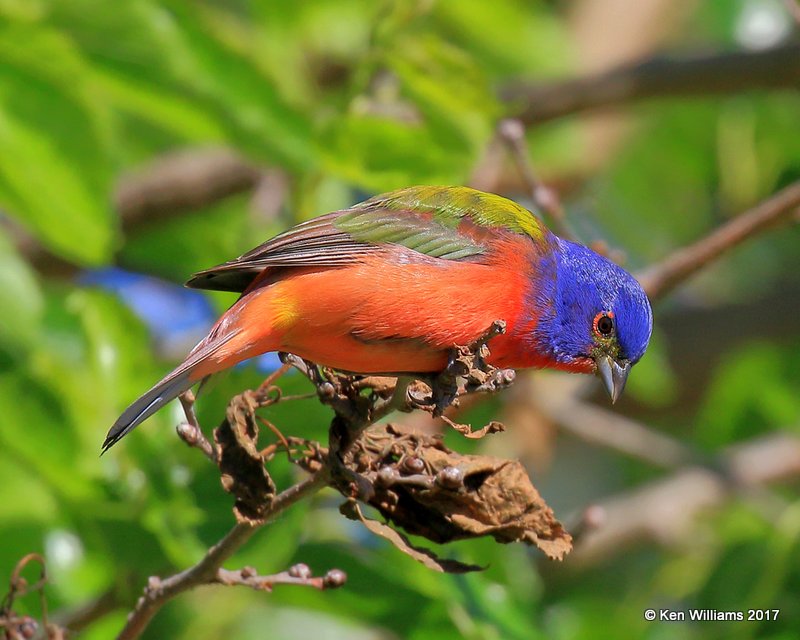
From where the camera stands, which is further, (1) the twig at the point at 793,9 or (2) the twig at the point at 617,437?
(2) the twig at the point at 617,437

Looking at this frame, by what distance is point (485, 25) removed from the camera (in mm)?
6812

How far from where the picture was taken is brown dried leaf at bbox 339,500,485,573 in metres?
2.79

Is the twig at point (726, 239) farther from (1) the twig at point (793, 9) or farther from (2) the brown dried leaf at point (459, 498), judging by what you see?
Result: (2) the brown dried leaf at point (459, 498)

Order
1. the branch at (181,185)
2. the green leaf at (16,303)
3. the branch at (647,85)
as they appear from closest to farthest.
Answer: the green leaf at (16,303), the branch at (647,85), the branch at (181,185)

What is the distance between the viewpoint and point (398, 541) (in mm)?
2836

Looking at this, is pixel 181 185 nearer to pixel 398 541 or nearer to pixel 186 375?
pixel 186 375

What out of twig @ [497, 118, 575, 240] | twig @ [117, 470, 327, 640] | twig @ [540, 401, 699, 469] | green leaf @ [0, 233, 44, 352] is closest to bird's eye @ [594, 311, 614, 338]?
twig @ [497, 118, 575, 240]

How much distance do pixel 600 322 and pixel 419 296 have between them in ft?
2.63

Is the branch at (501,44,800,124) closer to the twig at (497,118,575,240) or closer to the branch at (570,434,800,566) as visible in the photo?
the twig at (497,118,575,240)

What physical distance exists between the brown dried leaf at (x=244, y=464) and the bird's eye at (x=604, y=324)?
1.52 meters

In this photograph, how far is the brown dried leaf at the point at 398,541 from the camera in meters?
2.79

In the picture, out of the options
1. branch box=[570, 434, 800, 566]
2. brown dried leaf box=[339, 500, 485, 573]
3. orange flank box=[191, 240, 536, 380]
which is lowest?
brown dried leaf box=[339, 500, 485, 573]

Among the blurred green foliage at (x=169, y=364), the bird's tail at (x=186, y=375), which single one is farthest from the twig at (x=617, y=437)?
the bird's tail at (x=186, y=375)

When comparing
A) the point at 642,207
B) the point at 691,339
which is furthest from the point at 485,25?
the point at 691,339
